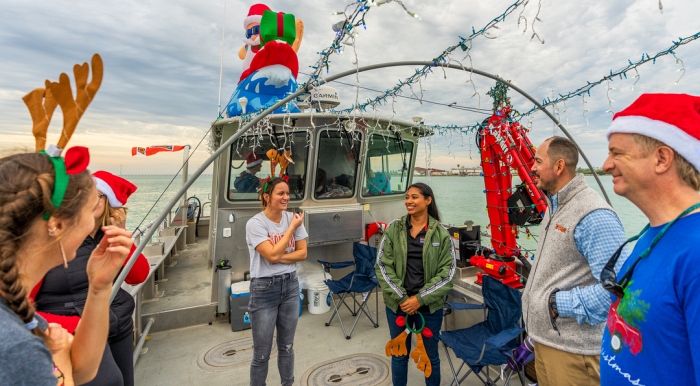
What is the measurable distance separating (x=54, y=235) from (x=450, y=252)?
7.84 feet

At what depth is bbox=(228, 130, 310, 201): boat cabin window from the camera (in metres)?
4.31

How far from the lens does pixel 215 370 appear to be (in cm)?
315

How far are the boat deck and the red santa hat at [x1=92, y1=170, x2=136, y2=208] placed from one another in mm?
1908

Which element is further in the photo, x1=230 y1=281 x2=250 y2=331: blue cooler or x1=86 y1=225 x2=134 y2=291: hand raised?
x1=230 y1=281 x2=250 y2=331: blue cooler

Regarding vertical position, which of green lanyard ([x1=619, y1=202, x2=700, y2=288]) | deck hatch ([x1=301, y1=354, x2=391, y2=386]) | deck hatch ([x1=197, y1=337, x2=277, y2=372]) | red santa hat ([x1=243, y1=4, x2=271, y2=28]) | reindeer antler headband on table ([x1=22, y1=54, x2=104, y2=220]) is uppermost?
red santa hat ([x1=243, y1=4, x2=271, y2=28])

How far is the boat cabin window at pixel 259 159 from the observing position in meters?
4.31

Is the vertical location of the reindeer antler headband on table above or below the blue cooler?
above

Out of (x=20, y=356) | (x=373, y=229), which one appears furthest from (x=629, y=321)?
(x=373, y=229)

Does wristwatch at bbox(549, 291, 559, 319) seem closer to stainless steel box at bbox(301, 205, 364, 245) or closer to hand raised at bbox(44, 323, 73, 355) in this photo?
hand raised at bbox(44, 323, 73, 355)

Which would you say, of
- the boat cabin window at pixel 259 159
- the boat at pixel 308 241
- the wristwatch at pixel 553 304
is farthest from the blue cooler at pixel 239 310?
the wristwatch at pixel 553 304

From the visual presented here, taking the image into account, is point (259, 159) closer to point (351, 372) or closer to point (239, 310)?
point (239, 310)

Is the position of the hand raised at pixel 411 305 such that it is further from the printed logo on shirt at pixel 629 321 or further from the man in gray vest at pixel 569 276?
the printed logo on shirt at pixel 629 321

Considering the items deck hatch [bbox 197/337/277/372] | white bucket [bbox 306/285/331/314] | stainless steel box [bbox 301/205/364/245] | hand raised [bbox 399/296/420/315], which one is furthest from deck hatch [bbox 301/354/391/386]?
stainless steel box [bbox 301/205/364/245]

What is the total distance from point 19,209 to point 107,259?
43 centimetres
